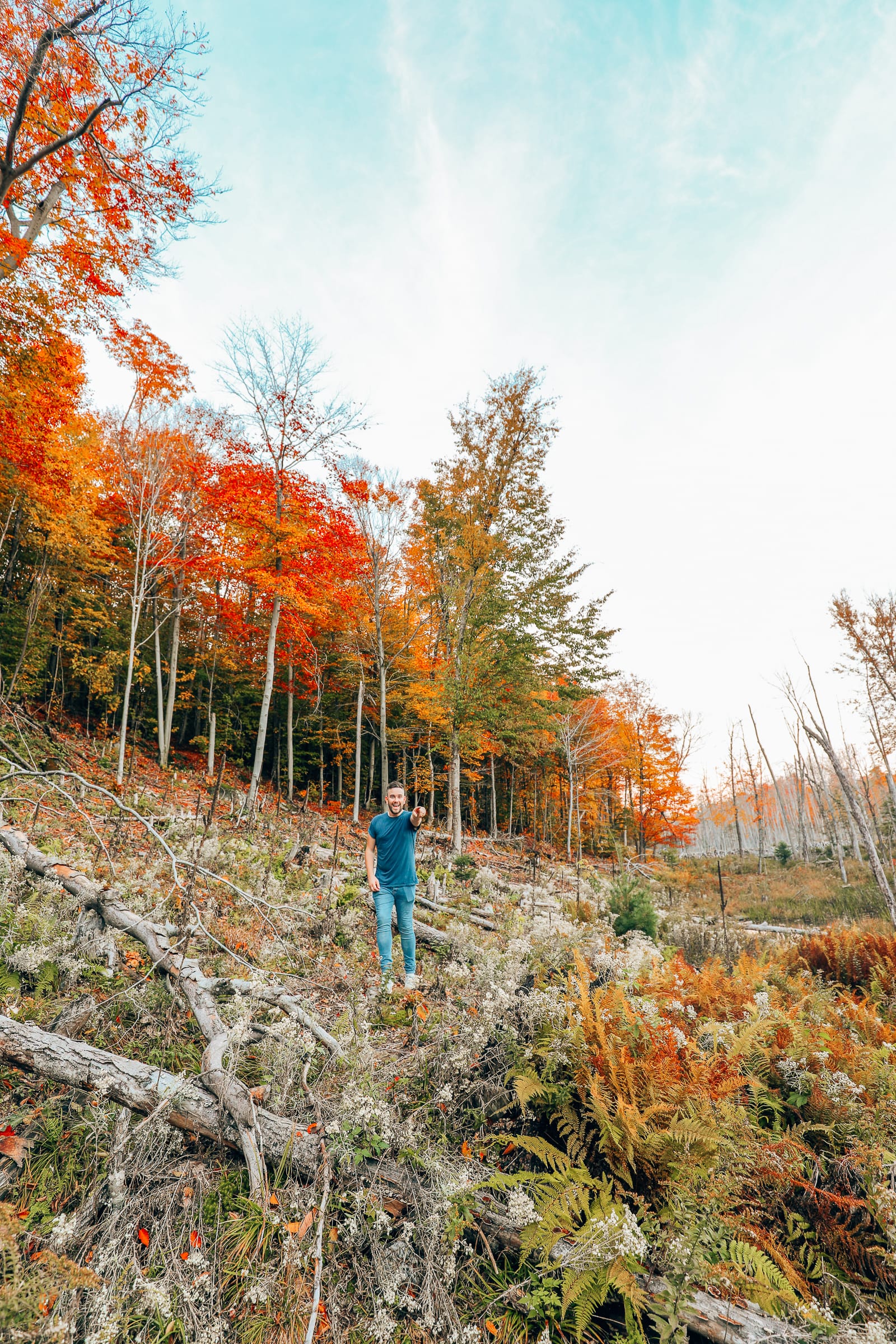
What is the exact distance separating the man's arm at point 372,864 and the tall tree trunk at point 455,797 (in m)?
8.80

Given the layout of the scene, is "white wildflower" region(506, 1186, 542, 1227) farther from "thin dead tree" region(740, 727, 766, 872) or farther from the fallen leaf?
"thin dead tree" region(740, 727, 766, 872)

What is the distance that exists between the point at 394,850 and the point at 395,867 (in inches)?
7.2

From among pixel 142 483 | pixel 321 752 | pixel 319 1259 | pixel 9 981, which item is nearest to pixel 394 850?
pixel 9 981

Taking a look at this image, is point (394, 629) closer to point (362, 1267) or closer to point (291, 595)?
point (291, 595)

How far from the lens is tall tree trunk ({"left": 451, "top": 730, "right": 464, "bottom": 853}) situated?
1381 centimetres

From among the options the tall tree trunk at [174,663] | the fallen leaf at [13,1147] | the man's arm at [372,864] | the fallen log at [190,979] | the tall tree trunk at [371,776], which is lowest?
the fallen leaf at [13,1147]

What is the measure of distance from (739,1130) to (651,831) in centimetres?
3097

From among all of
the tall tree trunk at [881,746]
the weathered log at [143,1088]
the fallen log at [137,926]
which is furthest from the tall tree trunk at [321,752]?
the tall tree trunk at [881,746]

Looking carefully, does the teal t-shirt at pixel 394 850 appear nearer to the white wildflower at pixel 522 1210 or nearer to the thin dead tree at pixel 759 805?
the white wildflower at pixel 522 1210

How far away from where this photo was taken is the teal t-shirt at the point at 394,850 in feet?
17.4

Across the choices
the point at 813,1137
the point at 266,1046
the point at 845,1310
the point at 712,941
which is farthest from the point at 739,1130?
the point at 712,941

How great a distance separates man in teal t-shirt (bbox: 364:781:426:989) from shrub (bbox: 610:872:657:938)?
374 centimetres

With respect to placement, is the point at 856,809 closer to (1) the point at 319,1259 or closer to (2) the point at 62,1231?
(1) the point at 319,1259

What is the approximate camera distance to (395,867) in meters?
5.32
